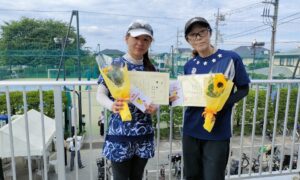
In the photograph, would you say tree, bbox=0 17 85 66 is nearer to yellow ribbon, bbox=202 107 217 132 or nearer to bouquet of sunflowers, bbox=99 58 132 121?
bouquet of sunflowers, bbox=99 58 132 121

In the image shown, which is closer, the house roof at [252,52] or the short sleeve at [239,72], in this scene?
the short sleeve at [239,72]

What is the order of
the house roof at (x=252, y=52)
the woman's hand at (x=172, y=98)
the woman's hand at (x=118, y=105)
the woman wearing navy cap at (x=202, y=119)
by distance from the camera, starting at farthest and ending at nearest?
1. the house roof at (x=252, y=52)
2. the woman's hand at (x=172, y=98)
3. the woman wearing navy cap at (x=202, y=119)
4. the woman's hand at (x=118, y=105)

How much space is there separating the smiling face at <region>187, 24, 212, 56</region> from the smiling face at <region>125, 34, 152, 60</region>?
0.74 ft

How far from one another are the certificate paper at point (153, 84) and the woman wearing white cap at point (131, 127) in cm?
4

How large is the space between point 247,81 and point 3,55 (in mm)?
13027

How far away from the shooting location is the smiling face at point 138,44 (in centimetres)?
123

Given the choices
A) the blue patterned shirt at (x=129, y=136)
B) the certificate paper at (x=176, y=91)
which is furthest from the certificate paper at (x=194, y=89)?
the blue patterned shirt at (x=129, y=136)

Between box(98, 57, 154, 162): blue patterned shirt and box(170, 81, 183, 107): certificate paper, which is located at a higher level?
box(170, 81, 183, 107): certificate paper

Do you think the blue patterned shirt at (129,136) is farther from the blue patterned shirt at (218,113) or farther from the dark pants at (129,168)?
the blue patterned shirt at (218,113)

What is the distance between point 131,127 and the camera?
1.29 metres

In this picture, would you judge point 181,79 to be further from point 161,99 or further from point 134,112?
point 134,112

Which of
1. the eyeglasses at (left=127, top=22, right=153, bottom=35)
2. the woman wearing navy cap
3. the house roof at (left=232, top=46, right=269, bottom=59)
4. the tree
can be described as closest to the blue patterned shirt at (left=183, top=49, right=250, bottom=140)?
the woman wearing navy cap

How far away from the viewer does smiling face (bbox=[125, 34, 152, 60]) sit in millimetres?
1230

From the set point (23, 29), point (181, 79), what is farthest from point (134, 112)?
point (23, 29)
